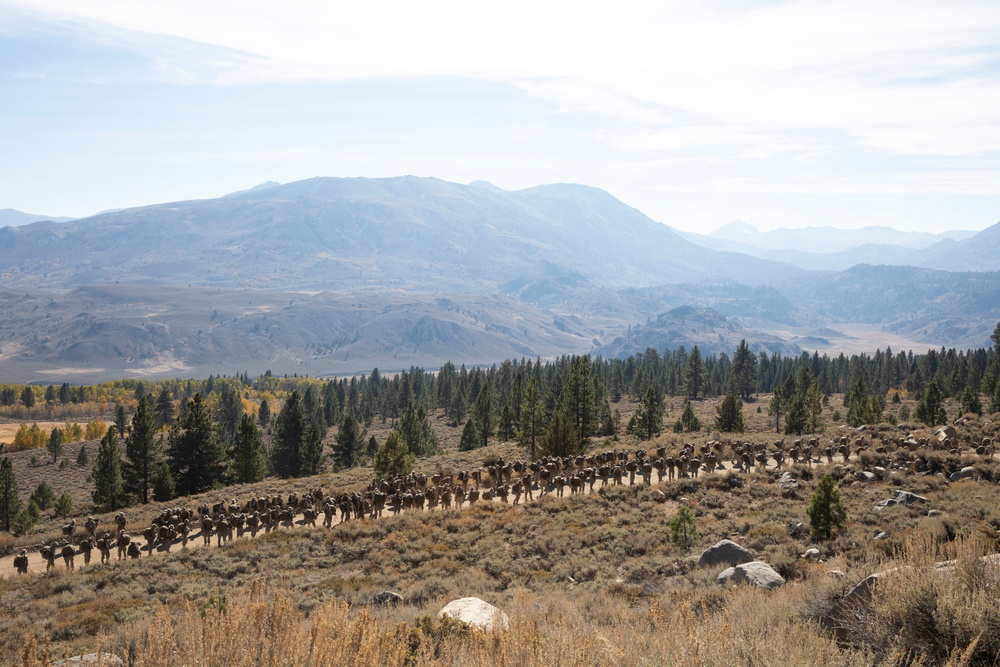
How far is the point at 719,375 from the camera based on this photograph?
521 ft

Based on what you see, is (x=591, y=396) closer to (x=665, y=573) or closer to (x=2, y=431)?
(x=665, y=573)

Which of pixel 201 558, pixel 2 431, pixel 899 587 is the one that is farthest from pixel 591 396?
pixel 2 431

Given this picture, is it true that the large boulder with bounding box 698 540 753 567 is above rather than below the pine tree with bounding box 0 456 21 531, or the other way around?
above

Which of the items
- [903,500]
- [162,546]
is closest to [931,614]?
[903,500]

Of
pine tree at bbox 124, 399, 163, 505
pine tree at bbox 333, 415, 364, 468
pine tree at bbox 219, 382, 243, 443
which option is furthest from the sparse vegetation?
pine tree at bbox 219, 382, 243, 443

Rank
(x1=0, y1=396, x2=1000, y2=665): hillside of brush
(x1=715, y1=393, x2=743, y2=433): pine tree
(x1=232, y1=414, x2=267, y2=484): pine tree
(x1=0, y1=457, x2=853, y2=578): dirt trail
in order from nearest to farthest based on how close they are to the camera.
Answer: (x1=0, y1=396, x2=1000, y2=665): hillside of brush < (x1=0, y1=457, x2=853, y2=578): dirt trail < (x1=232, y1=414, x2=267, y2=484): pine tree < (x1=715, y1=393, x2=743, y2=433): pine tree

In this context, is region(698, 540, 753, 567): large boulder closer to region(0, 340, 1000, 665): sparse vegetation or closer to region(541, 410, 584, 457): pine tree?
region(0, 340, 1000, 665): sparse vegetation

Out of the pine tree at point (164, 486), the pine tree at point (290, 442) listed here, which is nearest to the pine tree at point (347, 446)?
the pine tree at point (290, 442)

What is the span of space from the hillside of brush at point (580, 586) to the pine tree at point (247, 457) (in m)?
12.9

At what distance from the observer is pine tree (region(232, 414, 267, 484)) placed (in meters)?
51.9

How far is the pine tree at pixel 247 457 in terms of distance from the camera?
51.9m

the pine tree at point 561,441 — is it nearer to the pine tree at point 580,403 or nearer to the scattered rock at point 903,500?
the pine tree at point 580,403

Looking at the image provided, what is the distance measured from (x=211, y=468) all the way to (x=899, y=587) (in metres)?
49.7

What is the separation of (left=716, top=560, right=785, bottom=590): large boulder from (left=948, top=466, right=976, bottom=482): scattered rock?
60.3 ft
